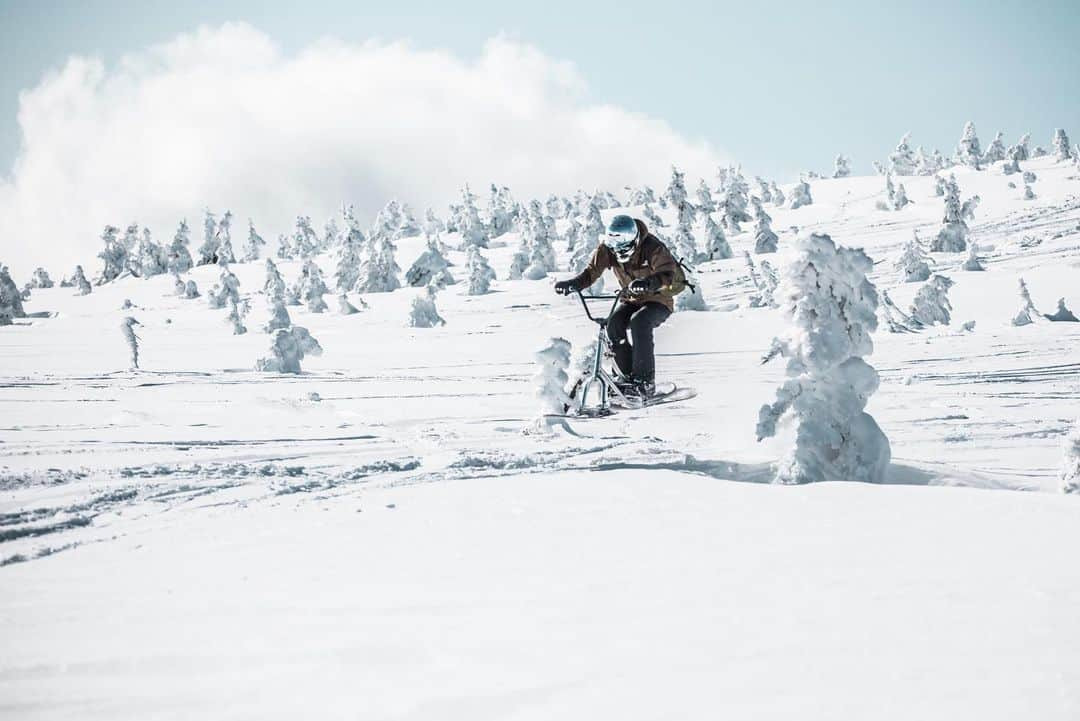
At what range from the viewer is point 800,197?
79.1m

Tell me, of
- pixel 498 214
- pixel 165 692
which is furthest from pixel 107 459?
pixel 498 214

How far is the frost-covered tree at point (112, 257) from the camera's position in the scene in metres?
79.3

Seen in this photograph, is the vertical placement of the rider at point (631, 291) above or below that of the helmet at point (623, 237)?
below

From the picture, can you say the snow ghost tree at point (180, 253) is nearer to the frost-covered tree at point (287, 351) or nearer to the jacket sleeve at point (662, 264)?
the frost-covered tree at point (287, 351)

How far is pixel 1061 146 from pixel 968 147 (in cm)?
1050

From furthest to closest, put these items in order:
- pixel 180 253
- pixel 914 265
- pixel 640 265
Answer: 1. pixel 180 253
2. pixel 914 265
3. pixel 640 265

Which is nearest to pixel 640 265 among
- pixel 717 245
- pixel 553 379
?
pixel 553 379

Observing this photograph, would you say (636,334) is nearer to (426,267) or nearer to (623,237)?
(623,237)

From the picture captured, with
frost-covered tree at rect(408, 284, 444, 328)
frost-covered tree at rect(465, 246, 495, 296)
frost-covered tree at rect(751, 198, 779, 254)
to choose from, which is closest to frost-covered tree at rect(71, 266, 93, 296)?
frost-covered tree at rect(465, 246, 495, 296)

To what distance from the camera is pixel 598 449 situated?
7914mm

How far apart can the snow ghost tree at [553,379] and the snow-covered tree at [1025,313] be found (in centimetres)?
2388

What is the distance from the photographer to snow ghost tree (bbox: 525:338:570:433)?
1005cm

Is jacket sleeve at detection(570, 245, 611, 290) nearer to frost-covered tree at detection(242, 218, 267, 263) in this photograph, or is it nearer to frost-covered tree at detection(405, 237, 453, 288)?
frost-covered tree at detection(405, 237, 453, 288)

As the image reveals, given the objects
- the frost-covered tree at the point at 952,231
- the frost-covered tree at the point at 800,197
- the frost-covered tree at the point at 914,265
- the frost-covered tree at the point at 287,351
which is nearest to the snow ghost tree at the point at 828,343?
the frost-covered tree at the point at 287,351
